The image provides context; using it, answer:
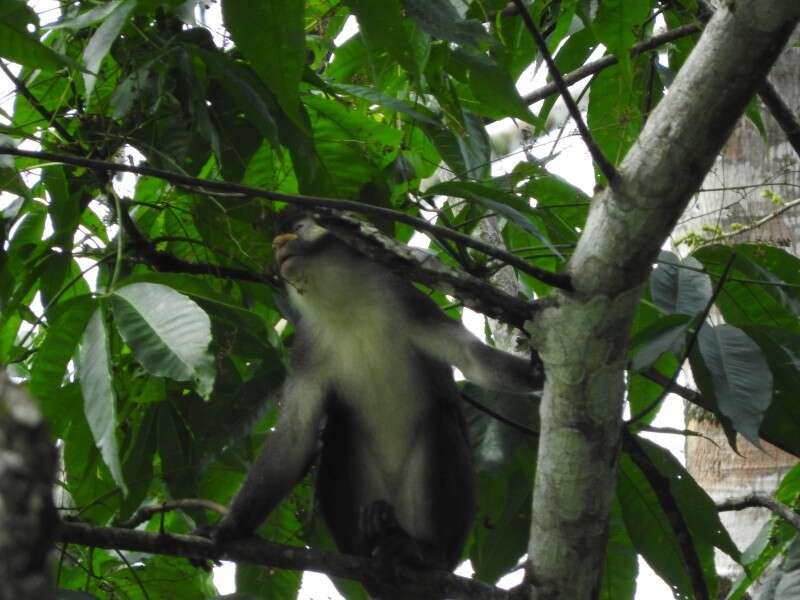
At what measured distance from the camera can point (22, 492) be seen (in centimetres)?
74

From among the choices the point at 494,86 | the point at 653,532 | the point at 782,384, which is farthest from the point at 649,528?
the point at 494,86

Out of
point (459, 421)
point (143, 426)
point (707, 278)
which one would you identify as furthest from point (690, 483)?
point (143, 426)

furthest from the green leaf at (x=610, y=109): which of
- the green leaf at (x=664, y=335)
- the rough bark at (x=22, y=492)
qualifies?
the rough bark at (x=22, y=492)

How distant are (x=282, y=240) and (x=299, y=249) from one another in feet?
0.31

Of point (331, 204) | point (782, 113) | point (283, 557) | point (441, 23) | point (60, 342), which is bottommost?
point (283, 557)

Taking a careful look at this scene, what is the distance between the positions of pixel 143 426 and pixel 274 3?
1.57 meters

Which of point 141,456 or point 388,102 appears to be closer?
point 388,102

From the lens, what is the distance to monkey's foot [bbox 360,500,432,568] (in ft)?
11.8

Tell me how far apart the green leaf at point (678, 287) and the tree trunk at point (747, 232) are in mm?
2140

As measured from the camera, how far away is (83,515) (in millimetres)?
3307

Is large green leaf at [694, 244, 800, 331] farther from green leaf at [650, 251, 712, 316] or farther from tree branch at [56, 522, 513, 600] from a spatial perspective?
tree branch at [56, 522, 513, 600]

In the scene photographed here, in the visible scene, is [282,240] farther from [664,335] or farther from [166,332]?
[664,335]

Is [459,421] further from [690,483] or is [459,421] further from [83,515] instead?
[83,515]

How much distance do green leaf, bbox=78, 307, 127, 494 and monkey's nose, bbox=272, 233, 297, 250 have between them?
1.23 meters
